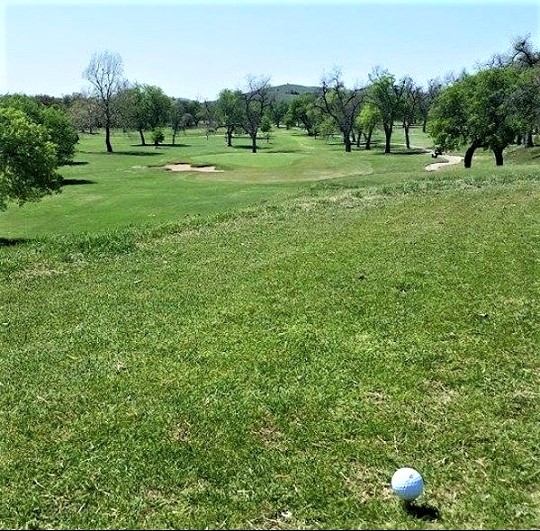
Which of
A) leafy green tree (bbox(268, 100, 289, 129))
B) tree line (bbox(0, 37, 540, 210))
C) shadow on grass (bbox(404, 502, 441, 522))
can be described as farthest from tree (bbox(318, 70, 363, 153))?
shadow on grass (bbox(404, 502, 441, 522))

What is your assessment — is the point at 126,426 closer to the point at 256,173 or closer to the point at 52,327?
the point at 52,327

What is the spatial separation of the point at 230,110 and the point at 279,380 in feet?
285

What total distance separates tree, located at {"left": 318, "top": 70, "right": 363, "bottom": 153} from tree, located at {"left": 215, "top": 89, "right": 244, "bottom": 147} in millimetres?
13601

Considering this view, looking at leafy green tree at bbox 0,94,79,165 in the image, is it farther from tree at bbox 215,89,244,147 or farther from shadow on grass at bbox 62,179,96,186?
tree at bbox 215,89,244,147

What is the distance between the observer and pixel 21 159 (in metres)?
24.8

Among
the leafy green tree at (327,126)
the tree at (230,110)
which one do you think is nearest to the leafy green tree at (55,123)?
the tree at (230,110)

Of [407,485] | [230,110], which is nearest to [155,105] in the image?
[230,110]

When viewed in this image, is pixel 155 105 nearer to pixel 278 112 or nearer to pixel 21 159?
pixel 278 112

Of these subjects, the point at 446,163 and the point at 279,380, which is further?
the point at 446,163

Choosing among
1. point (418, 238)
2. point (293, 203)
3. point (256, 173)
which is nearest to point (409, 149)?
point (256, 173)

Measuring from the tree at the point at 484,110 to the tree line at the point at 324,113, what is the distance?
63 millimetres

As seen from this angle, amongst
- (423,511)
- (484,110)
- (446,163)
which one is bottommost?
(423,511)

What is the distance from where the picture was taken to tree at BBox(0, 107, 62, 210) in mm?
24406

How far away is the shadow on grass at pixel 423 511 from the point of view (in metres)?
4.04
